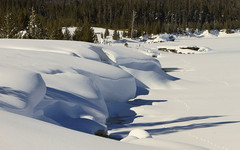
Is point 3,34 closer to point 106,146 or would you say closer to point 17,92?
point 17,92

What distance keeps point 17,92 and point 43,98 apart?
1.00m

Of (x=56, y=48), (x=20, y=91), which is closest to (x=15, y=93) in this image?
(x=20, y=91)

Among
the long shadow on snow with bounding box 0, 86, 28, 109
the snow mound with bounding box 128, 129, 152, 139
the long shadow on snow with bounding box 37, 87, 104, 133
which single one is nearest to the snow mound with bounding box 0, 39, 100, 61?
the long shadow on snow with bounding box 37, 87, 104, 133

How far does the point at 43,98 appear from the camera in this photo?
24.3 ft

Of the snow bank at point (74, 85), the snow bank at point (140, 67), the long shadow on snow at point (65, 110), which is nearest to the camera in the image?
the long shadow on snow at point (65, 110)

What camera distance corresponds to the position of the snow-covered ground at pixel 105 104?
155 inches

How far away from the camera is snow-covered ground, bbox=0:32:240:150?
395 centimetres

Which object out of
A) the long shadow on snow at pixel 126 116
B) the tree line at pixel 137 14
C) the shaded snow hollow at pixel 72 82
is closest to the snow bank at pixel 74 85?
the shaded snow hollow at pixel 72 82

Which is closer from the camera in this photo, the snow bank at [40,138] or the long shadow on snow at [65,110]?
the snow bank at [40,138]

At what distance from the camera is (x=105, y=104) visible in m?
9.75

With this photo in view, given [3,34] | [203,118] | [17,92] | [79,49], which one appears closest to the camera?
[17,92]

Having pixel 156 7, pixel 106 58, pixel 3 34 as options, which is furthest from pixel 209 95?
pixel 156 7

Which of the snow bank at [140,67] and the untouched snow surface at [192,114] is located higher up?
the snow bank at [140,67]

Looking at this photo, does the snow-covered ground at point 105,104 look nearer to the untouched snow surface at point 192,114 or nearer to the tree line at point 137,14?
the untouched snow surface at point 192,114
